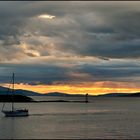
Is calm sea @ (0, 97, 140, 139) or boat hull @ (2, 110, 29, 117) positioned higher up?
boat hull @ (2, 110, 29, 117)

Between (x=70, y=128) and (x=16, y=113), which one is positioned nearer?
(x=70, y=128)

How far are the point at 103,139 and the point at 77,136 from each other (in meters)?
5.56

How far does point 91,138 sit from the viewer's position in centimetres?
5141

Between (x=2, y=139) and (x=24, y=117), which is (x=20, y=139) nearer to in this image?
(x=2, y=139)

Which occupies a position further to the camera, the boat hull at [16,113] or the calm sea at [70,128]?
the boat hull at [16,113]

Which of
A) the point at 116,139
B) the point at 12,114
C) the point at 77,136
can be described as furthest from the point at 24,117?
the point at 116,139

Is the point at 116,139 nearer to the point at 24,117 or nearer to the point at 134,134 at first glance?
the point at 134,134

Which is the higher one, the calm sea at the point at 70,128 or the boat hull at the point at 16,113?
the boat hull at the point at 16,113

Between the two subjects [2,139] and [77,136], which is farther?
[77,136]

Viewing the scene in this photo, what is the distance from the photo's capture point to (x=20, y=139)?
167 feet

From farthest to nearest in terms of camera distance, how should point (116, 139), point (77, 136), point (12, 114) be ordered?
1. point (12, 114)
2. point (77, 136)
3. point (116, 139)

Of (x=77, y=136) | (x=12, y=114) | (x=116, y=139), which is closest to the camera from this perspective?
(x=116, y=139)

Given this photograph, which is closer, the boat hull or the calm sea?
the calm sea

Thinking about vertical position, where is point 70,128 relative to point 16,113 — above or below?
below
